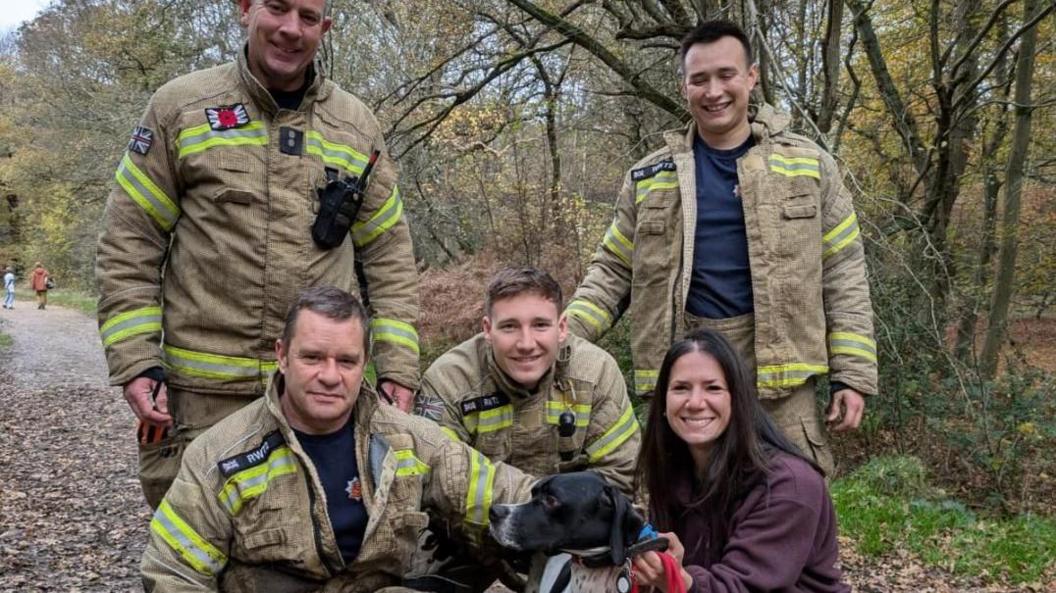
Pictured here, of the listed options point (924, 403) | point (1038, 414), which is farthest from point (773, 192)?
point (1038, 414)

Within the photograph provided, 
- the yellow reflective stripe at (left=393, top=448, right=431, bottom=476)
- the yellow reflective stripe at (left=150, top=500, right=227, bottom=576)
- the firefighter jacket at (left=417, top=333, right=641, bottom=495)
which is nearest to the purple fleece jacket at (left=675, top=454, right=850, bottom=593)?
the firefighter jacket at (left=417, top=333, right=641, bottom=495)

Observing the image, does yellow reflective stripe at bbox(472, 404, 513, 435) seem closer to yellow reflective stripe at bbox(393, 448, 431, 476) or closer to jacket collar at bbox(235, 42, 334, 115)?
yellow reflective stripe at bbox(393, 448, 431, 476)

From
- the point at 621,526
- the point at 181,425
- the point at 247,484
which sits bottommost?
the point at 621,526

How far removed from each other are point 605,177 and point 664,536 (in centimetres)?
953

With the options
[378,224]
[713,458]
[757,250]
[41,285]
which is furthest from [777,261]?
[41,285]

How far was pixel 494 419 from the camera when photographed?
3490 mm

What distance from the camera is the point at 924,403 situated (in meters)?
7.75

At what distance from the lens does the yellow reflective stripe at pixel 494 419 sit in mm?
3484

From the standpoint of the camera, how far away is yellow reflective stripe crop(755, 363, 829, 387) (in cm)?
330

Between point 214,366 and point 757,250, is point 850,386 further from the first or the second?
point 214,366

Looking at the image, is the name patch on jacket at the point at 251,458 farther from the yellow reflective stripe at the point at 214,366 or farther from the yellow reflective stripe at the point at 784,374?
the yellow reflective stripe at the point at 784,374

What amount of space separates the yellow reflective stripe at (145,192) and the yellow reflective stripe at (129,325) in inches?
12.3

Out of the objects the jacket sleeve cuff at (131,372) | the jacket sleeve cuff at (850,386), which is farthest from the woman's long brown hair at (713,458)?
the jacket sleeve cuff at (131,372)

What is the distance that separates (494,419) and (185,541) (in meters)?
1.29
